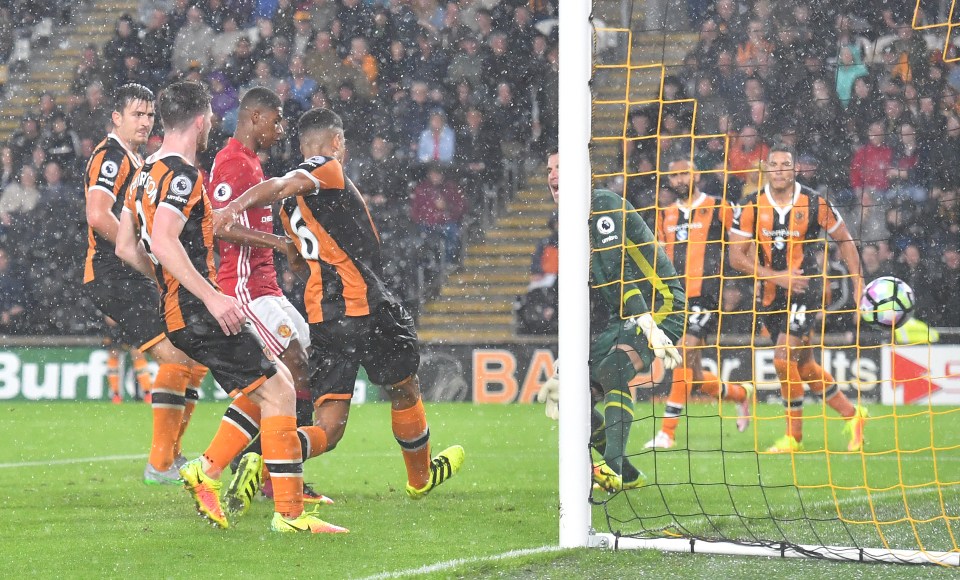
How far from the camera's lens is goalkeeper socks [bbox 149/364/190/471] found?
629 cm

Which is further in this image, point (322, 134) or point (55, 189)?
point (55, 189)

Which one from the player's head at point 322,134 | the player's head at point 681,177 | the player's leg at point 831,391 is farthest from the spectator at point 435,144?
the player's head at point 322,134

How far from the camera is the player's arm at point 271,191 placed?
5.08m

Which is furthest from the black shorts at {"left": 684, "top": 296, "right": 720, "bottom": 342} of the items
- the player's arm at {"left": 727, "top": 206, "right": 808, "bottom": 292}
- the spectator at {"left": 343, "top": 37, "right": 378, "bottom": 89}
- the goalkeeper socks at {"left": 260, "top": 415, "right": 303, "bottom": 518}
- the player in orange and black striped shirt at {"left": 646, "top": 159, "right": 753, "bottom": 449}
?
the spectator at {"left": 343, "top": 37, "right": 378, "bottom": 89}

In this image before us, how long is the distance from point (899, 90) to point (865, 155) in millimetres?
799

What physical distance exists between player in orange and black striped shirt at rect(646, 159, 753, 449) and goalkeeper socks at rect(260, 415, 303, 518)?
253 centimetres

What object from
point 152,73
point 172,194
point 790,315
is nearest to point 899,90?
point 790,315

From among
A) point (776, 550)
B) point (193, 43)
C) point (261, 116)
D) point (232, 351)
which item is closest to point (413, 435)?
point (232, 351)

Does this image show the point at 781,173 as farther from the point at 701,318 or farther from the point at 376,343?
the point at 376,343

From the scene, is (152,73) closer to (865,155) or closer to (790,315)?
(865,155)

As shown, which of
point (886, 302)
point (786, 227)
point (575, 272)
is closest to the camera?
point (575, 272)

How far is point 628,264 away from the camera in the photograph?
6152 mm

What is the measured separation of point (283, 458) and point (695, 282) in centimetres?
577

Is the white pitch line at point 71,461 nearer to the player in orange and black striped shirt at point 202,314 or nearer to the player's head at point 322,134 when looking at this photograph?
the player in orange and black striped shirt at point 202,314
